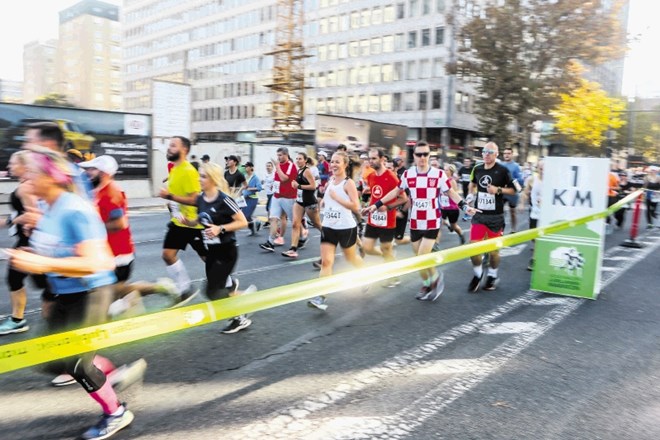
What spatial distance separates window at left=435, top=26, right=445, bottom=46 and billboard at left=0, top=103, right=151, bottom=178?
34.1m

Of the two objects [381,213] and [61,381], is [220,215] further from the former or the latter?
[381,213]

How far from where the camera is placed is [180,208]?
5836mm

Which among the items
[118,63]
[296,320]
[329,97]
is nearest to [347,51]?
[329,97]

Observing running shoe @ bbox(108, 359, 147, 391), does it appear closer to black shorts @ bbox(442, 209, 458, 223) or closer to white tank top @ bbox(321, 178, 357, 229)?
white tank top @ bbox(321, 178, 357, 229)

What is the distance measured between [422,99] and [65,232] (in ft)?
159

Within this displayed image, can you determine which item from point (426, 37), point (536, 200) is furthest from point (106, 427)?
point (426, 37)

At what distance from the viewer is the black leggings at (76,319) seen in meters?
3.04

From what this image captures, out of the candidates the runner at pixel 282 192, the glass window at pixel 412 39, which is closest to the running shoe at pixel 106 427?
the runner at pixel 282 192

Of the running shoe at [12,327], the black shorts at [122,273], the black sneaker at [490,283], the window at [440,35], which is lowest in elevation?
the running shoe at [12,327]

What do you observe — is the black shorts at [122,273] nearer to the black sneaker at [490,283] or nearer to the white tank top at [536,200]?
the black sneaker at [490,283]

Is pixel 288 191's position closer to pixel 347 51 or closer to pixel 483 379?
pixel 483 379

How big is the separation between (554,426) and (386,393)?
117 cm

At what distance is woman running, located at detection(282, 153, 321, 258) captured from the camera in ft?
30.6

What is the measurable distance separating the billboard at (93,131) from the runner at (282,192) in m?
7.87
